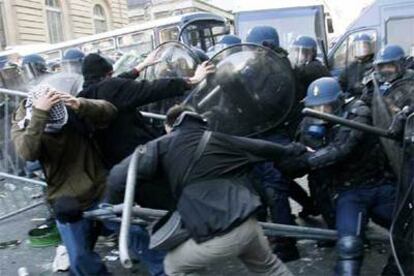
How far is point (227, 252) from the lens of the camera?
298 cm

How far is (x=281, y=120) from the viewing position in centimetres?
423

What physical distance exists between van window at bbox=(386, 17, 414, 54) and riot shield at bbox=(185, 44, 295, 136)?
21.7 feet

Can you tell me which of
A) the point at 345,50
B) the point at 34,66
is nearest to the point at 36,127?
the point at 34,66

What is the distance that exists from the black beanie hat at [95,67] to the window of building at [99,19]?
98.0ft

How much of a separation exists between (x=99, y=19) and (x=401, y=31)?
85.4ft

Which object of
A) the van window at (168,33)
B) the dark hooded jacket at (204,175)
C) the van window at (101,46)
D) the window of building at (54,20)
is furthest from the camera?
the window of building at (54,20)

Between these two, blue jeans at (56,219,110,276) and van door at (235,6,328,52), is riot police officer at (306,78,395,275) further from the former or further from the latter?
van door at (235,6,328,52)

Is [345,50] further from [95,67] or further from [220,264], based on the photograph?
[95,67]

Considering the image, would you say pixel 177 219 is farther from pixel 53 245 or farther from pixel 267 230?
pixel 53 245

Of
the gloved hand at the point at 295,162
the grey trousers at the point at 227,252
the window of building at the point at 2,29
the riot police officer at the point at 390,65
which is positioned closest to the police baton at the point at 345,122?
the gloved hand at the point at 295,162

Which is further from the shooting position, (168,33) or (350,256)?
(168,33)

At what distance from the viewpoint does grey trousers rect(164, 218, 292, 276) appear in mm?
2949

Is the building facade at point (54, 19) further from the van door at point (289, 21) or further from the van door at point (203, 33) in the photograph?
the van door at point (289, 21)

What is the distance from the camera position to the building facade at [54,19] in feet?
82.5
